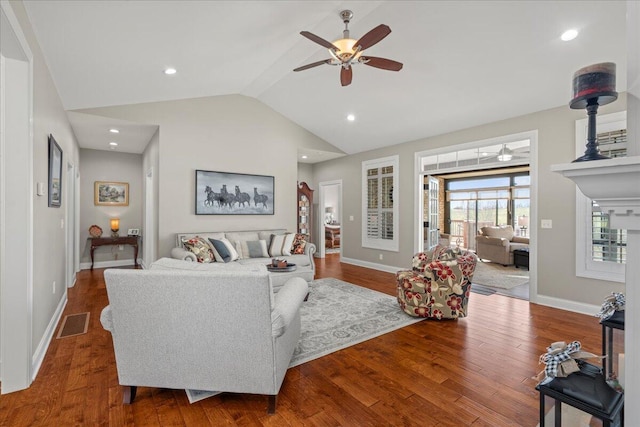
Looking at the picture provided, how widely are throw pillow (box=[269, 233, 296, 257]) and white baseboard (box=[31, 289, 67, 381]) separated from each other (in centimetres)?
289

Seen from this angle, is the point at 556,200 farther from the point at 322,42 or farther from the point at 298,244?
the point at 298,244

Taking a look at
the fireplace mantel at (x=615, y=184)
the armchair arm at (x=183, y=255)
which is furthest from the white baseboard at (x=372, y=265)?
the fireplace mantel at (x=615, y=184)

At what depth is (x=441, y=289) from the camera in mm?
3551

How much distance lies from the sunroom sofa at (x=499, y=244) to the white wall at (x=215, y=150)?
4.87 meters

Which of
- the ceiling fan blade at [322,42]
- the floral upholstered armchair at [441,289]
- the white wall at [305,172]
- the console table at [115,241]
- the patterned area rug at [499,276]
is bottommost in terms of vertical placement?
the patterned area rug at [499,276]

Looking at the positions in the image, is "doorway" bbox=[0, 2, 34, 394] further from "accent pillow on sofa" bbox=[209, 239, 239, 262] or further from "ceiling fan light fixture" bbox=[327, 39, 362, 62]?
"accent pillow on sofa" bbox=[209, 239, 239, 262]

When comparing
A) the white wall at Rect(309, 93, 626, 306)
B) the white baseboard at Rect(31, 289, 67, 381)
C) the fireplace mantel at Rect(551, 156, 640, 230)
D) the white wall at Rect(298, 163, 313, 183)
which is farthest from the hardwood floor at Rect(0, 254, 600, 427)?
the white wall at Rect(298, 163, 313, 183)

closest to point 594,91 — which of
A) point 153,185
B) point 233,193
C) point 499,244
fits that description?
point 233,193

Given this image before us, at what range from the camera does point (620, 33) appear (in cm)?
287

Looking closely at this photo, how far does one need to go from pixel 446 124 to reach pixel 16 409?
19.2 feet

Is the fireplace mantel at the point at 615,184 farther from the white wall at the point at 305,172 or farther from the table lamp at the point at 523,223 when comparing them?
the table lamp at the point at 523,223

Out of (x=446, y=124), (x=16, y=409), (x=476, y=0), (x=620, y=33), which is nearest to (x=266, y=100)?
(x=446, y=124)

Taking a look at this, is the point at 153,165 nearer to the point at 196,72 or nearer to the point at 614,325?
the point at 196,72

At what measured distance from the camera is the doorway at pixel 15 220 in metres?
2.15
